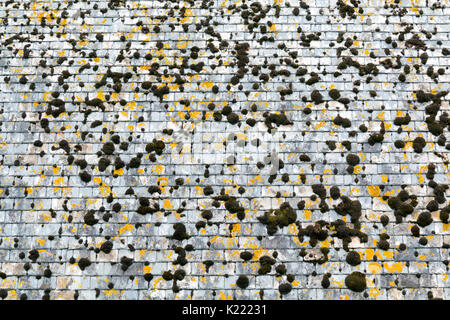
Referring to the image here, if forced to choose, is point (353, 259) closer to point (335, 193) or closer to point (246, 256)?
point (335, 193)

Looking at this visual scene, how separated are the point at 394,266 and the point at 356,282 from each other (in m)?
0.96

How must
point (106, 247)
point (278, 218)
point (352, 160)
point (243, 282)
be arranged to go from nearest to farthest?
1. point (243, 282)
2. point (106, 247)
3. point (278, 218)
4. point (352, 160)

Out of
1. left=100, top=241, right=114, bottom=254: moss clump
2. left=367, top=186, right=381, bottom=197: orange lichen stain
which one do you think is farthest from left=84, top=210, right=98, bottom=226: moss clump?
left=367, top=186, right=381, bottom=197: orange lichen stain

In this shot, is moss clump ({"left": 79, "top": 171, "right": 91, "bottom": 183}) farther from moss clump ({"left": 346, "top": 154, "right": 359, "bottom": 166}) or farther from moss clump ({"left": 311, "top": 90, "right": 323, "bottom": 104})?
moss clump ({"left": 346, "top": 154, "right": 359, "bottom": 166})

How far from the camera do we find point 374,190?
11117 millimetres

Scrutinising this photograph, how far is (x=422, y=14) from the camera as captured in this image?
1286 cm

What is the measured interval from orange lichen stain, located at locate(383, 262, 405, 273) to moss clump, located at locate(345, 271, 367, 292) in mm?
602

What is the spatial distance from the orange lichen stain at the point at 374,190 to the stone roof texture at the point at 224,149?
0.02 metres

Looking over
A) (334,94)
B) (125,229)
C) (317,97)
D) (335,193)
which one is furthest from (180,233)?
(334,94)


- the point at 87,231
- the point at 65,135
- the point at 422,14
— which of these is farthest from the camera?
the point at 422,14

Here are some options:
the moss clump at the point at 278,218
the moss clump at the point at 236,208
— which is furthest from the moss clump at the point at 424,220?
the moss clump at the point at 236,208
